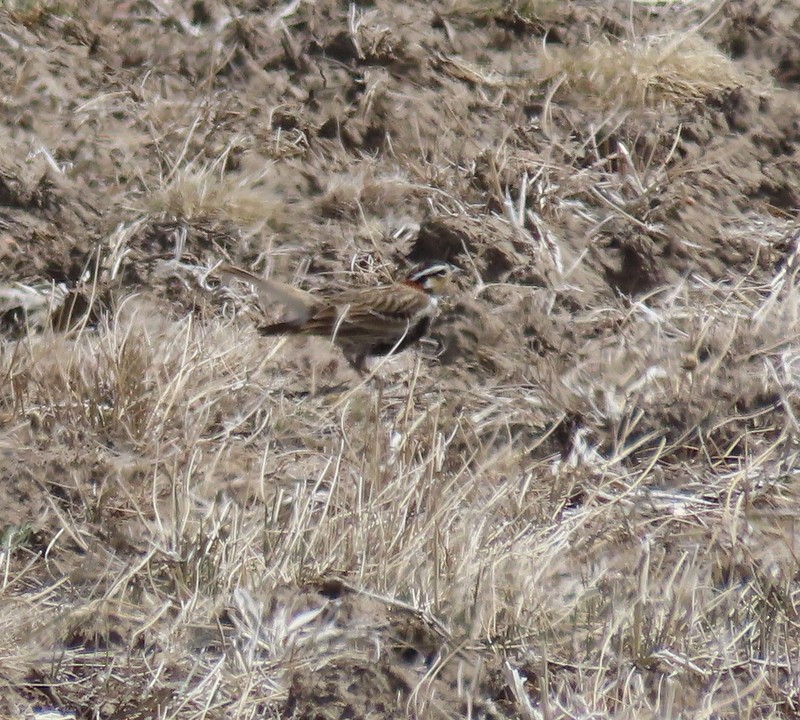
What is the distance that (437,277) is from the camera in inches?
249

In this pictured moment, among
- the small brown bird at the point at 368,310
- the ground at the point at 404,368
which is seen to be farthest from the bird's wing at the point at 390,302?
the ground at the point at 404,368

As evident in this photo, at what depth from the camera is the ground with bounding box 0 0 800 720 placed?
13.6 ft

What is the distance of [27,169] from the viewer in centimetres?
655

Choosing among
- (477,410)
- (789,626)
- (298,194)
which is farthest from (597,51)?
(789,626)

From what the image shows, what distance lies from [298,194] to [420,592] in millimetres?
3241

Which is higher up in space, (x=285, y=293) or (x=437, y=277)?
(x=437, y=277)

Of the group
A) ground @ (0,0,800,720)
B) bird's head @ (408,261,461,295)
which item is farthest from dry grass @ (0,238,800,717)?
bird's head @ (408,261,461,295)

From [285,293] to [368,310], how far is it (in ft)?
1.36

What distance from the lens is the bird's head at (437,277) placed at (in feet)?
20.7

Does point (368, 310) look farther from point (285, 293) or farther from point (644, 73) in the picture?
point (644, 73)

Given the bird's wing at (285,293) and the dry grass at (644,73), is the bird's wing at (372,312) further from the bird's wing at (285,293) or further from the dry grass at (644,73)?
the dry grass at (644,73)

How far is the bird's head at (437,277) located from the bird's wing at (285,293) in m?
0.52

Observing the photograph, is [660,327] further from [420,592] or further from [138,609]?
[138,609]

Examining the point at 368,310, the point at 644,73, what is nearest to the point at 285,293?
the point at 368,310
